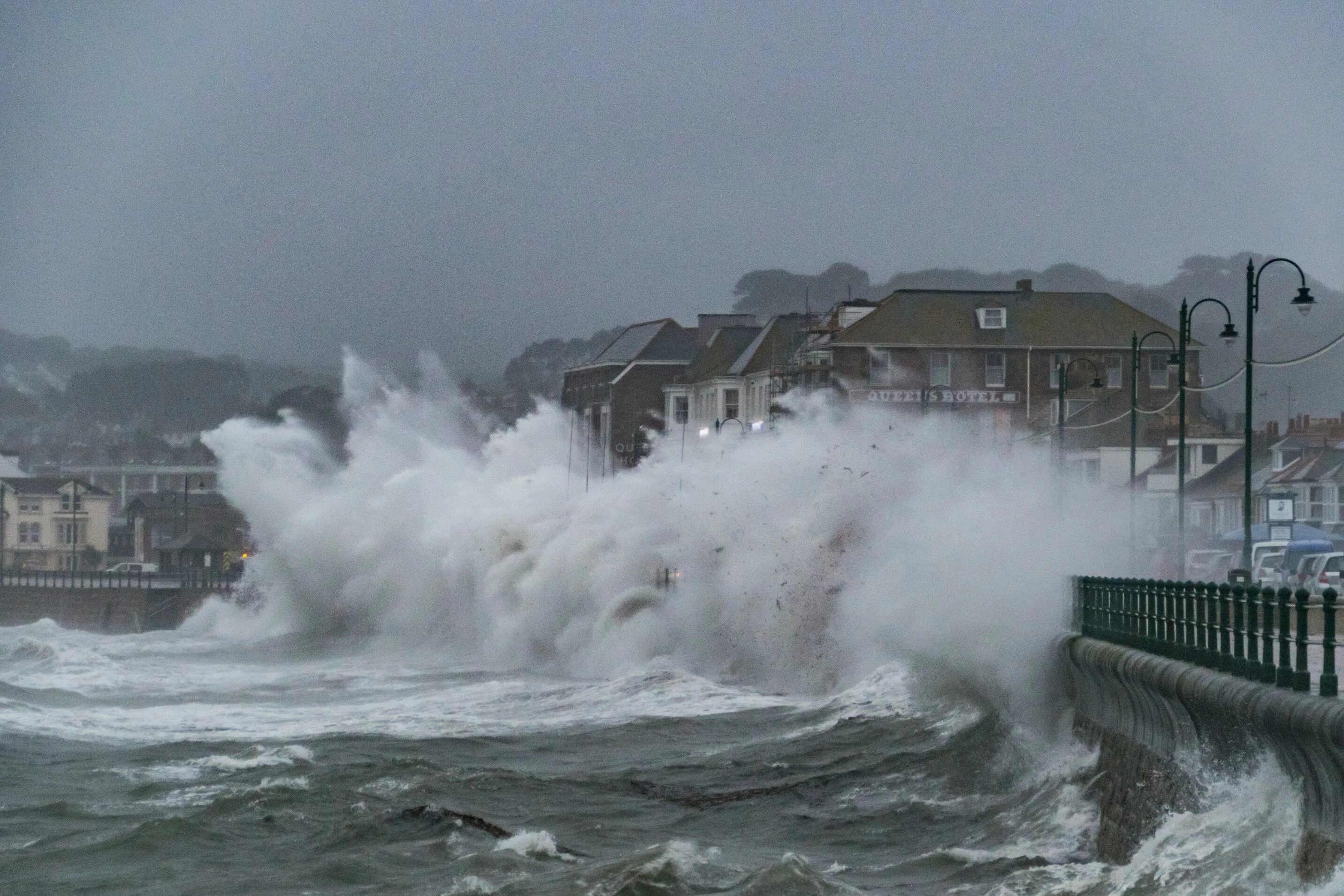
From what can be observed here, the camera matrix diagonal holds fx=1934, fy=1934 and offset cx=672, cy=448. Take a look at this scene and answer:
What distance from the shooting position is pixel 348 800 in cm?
1783

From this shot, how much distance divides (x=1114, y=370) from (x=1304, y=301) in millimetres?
41052

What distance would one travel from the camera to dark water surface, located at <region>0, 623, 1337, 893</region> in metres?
13.8

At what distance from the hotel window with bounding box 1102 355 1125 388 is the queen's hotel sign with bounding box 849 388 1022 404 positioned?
307cm

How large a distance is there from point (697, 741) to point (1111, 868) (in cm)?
977

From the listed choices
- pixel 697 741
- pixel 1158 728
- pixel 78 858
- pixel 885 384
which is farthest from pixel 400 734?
pixel 885 384

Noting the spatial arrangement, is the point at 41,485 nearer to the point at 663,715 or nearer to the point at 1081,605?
the point at 663,715

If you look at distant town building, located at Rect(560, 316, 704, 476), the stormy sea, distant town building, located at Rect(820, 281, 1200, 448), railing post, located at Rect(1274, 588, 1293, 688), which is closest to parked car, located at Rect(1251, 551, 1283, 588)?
the stormy sea

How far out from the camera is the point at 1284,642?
11.0 meters

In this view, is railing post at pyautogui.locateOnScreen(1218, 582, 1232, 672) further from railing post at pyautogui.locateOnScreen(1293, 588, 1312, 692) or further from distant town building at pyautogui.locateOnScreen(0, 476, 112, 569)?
distant town building at pyautogui.locateOnScreen(0, 476, 112, 569)

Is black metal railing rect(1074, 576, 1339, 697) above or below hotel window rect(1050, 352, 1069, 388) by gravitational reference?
below

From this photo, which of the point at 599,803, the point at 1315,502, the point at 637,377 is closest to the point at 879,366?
the point at 637,377

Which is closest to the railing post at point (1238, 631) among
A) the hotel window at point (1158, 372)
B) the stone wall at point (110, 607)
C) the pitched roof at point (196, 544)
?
the hotel window at point (1158, 372)

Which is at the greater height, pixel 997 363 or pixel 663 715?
pixel 997 363

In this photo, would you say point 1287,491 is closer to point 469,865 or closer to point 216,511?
point 469,865
